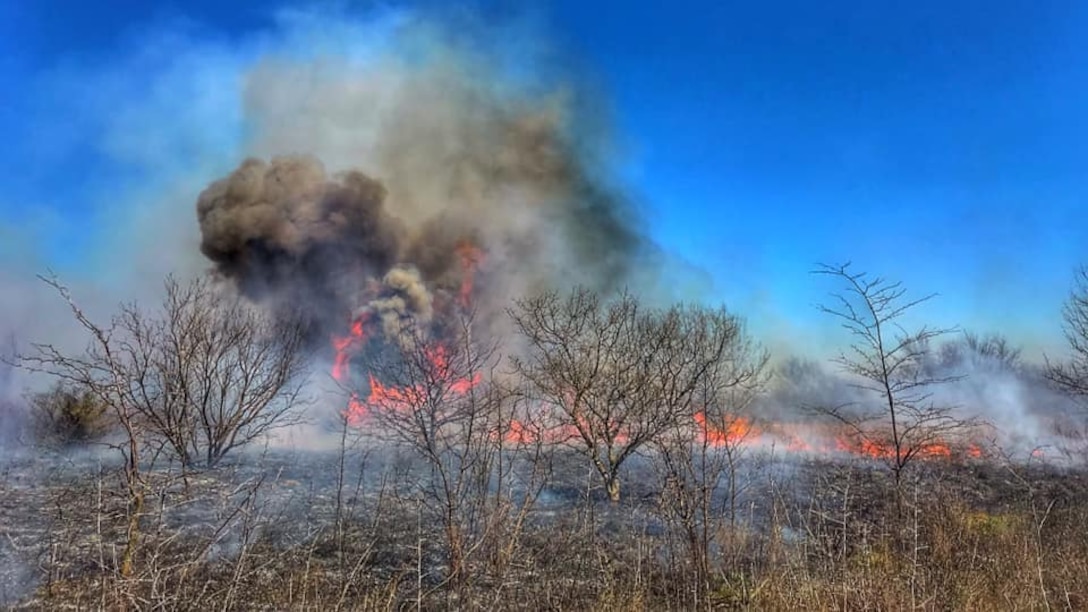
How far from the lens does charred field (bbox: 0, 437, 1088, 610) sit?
6.04 metres

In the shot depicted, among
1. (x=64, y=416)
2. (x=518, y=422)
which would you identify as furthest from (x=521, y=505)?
(x=64, y=416)

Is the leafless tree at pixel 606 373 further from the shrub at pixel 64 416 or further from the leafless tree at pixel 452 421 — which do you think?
the shrub at pixel 64 416

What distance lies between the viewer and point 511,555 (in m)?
7.60

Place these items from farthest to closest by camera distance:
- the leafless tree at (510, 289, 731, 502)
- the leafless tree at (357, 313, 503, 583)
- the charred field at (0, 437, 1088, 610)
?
the leafless tree at (510, 289, 731, 502)
the leafless tree at (357, 313, 503, 583)
the charred field at (0, 437, 1088, 610)

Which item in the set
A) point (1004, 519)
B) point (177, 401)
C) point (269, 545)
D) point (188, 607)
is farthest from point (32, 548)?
point (1004, 519)

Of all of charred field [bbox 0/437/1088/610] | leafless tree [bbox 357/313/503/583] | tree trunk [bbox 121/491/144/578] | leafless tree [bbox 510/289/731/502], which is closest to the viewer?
tree trunk [bbox 121/491/144/578]

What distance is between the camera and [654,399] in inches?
625

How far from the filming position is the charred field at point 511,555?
604 cm

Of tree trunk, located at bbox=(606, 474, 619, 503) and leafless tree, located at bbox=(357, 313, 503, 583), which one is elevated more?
leafless tree, located at bbox=(357, 313, 503, 583)

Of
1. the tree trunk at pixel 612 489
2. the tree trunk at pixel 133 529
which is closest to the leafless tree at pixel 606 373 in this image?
the tree trunk at pixel 612 489

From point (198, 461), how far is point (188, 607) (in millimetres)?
11170

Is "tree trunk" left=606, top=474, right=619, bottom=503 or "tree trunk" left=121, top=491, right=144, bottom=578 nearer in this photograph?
"tree trunk" left=121, top=491, right=144, bottom=578

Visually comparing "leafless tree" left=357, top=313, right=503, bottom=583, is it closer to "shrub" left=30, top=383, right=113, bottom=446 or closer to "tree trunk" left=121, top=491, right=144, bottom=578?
"tree trunk" left=121, top=491, right=144, bottom=578

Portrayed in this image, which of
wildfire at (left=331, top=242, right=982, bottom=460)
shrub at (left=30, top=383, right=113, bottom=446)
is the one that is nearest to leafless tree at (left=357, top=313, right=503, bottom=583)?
wildfire at (left=331, top=242, right=982, bottom=460)
